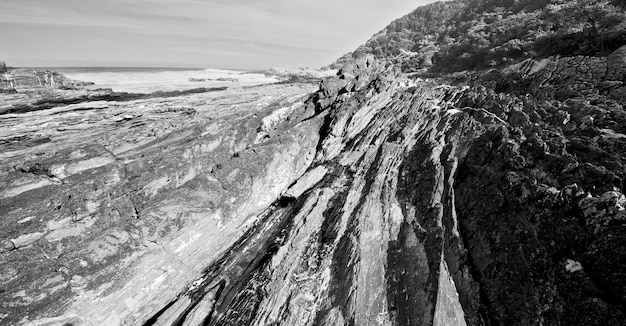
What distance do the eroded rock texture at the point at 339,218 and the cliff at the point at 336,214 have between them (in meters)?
0.07

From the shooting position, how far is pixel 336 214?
14.3 m

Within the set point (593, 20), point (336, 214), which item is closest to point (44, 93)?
point (336, 214)

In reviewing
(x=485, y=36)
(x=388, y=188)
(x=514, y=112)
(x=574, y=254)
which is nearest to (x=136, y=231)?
(x=388, y=188)

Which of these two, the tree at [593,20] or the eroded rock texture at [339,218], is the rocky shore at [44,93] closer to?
the eroded rock texture at [339,218]

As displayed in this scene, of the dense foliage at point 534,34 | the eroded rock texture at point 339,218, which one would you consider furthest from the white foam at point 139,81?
the dense foliage at point 534,34

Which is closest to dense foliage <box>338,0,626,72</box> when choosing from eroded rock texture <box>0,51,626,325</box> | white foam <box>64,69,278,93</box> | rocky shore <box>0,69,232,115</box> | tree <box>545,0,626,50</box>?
tree <box>545,0,626,50</box>

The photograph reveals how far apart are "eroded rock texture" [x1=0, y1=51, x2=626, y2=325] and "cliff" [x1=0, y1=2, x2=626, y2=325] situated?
68 millimetres

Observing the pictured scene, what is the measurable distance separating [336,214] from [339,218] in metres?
0.40

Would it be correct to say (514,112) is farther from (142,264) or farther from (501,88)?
(142,264)

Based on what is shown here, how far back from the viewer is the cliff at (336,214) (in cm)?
994

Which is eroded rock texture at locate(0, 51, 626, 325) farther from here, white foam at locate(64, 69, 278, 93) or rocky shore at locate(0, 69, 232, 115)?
white foam at locate(64, 69, 278, 93)

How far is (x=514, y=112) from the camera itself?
17.4 m

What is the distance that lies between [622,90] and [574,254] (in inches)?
576

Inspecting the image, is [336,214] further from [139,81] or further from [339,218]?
[139,81]
